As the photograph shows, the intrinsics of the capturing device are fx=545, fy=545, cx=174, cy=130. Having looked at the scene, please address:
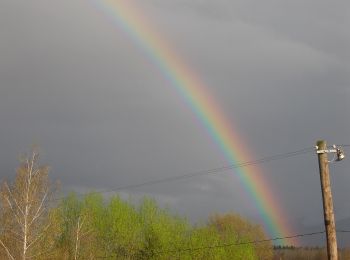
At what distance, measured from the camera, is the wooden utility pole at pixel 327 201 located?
19.0m

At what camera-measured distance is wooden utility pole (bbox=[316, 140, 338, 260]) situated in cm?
1898

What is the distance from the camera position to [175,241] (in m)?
62.6

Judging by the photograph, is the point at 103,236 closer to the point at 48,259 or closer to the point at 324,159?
the point at 48,259

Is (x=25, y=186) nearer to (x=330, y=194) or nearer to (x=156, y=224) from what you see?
(x=330, y=194)

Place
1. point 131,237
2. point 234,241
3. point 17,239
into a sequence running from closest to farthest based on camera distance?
1. point 17,239
2. point 131,237
3. point 234,241

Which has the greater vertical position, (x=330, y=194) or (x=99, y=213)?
(x=99, y=213)

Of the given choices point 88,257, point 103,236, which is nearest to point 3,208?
point 88,257

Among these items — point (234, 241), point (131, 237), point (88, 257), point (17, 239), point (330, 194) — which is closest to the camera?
point (330, 194)

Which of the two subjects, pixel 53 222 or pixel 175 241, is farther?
pixel 175 241

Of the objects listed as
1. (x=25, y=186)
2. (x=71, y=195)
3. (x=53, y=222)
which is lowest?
(x=53, y=222)

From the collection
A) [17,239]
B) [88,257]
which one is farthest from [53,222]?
[88,257]

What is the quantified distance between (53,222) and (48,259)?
8.08ft

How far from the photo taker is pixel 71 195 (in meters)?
63.4

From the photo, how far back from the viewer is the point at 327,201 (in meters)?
19.6
